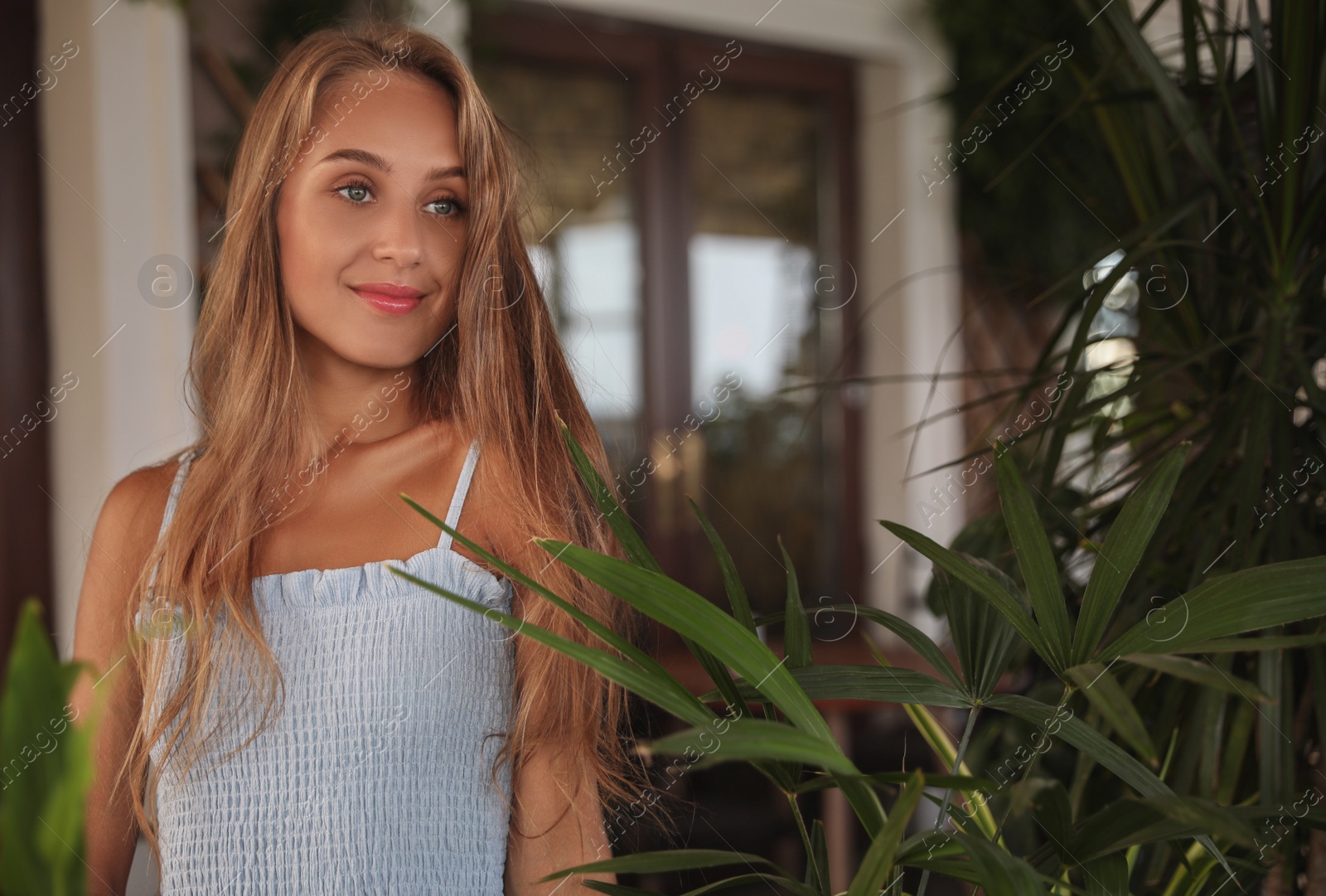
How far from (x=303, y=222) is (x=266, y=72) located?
1577mm

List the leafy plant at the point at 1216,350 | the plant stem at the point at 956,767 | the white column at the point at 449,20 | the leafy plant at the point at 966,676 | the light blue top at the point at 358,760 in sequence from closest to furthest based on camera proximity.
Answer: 1. the leafy plant at the point at 966,676
2. the plant stem at the point at 956,767
3. the light blue top at the point at 358,760
4. the leafy plant at the point at 1216,350
5. the white column at the point at 449,20

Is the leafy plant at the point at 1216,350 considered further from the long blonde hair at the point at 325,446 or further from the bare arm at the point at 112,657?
the bare arm at the point at 112,657

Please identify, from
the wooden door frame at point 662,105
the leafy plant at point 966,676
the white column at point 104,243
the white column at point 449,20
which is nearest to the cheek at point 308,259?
the leafy plant at point 966,676

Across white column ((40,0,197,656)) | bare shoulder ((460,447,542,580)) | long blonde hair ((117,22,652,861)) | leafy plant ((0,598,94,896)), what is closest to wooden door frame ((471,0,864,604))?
white column ((40,0,197,656))

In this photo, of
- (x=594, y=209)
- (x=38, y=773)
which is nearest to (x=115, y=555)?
(x=38, y=773)

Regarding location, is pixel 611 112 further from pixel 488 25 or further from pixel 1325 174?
pixel 1325 174

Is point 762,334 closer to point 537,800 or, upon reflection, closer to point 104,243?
point 104,243

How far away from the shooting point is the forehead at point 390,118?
659 mm

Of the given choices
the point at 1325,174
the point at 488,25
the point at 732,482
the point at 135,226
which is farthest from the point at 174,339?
the point at 1325,174

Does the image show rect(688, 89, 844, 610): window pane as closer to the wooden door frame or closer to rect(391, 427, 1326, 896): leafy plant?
the wooden door frame

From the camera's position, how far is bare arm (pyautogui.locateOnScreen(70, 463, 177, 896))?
2.20 feet

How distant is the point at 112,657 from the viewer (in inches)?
26.9

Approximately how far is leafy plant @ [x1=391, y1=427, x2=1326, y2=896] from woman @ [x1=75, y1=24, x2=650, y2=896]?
15 centimetres

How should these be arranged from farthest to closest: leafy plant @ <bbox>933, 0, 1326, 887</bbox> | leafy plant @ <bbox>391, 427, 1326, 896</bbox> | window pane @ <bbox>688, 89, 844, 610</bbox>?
window pane @ <bbox>688, 89, 844, 610</bbox> → leafy plant @ <bbox>933, 0, 1326, 887</bbox> → leafy plant @ <bbox>391, 427, 1326, 896</bbox>
